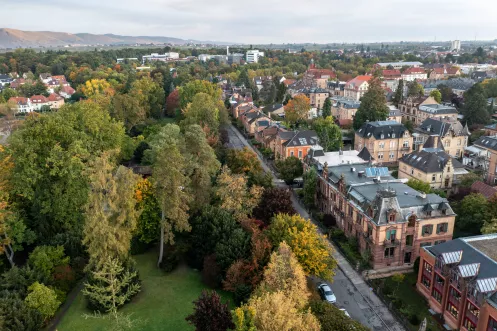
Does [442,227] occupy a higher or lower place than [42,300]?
higher

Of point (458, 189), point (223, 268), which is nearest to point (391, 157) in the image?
point (458, 189)

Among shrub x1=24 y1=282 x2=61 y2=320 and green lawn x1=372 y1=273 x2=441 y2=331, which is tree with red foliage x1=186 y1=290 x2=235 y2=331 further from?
green lawn x1=372 y1=273 x2=441 y2=331

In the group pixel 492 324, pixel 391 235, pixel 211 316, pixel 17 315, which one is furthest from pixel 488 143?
pixel 17 315

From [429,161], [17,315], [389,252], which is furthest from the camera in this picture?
[429,161]

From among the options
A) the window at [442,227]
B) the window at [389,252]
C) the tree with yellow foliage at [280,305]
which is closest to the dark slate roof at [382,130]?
the window at [442,227]

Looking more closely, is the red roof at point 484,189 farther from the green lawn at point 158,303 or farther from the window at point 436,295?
the green lawn at point 158,303

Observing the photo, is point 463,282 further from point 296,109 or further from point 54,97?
point 54,97

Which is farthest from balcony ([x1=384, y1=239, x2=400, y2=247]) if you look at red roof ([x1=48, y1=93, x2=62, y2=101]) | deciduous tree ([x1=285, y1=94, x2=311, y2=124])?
red roof ([x1=48, y1=93, x2=62, y2=101])

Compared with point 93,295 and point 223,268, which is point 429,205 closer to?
point 223,268
